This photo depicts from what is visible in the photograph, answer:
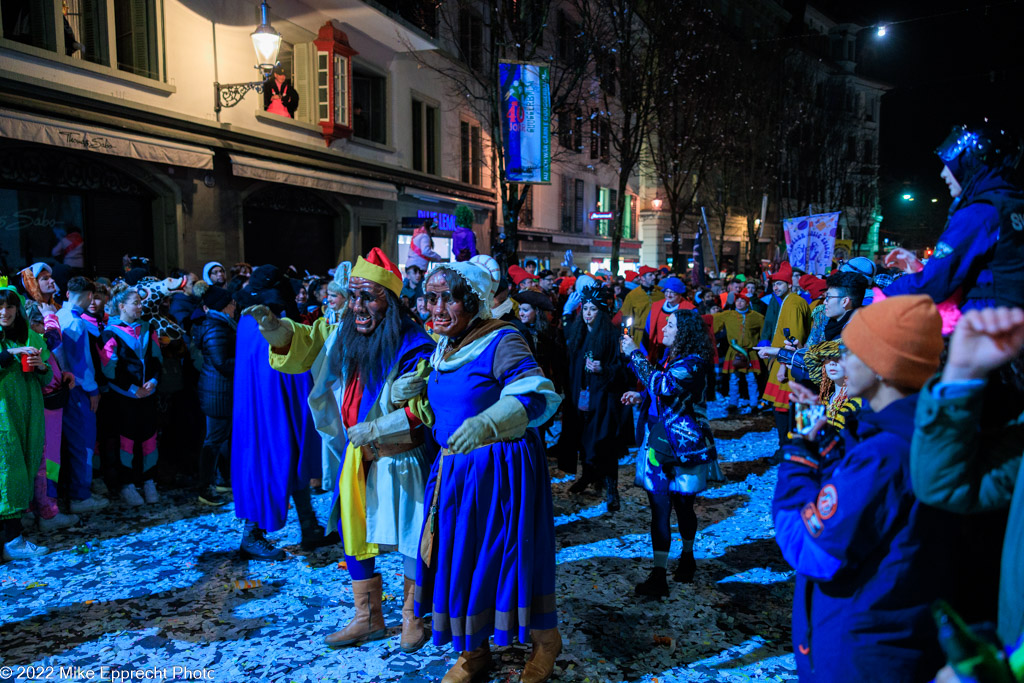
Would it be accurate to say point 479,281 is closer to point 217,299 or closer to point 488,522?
point 488,522

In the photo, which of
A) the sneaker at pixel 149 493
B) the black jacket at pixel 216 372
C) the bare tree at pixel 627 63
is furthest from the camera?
the bare tree at pixel 627 63

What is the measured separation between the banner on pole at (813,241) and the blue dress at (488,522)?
10960mm

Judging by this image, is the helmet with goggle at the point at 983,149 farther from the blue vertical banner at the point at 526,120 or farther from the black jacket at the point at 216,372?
the blue vertical banner at the point at 526,120

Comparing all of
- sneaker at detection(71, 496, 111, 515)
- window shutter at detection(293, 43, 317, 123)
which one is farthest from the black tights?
window shutter at detection(293, 43, 317, 123)

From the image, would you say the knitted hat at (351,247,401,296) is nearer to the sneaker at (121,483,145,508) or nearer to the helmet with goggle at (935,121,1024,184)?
the helmet with goggle at (935,121,1024,184)

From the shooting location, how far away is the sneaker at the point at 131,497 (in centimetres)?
589

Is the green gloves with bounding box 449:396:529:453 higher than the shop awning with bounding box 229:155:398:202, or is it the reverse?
the shop awning with bounding box 229:155:398:202

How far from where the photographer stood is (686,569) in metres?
4.47

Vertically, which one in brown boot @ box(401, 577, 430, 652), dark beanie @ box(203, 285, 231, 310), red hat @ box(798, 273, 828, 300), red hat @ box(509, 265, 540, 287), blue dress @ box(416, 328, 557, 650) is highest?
red hat @ box(509, 265, 540, 287)

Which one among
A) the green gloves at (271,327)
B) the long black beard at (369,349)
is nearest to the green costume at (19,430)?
the green gloves at (271,327)

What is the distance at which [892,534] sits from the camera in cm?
166

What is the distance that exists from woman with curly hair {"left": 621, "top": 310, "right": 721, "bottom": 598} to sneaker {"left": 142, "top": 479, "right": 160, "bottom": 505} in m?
4.54

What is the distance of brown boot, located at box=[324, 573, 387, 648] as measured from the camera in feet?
11.8

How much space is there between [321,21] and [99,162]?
682 cm
